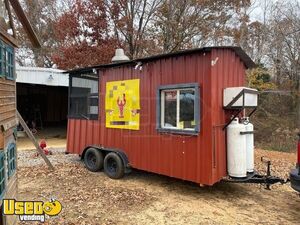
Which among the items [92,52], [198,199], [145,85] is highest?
[92,52]

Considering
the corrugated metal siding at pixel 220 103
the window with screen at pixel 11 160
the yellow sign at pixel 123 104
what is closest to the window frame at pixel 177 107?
the corrugated metal siding at pixel 220 103

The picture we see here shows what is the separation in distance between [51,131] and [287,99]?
50.4 feet

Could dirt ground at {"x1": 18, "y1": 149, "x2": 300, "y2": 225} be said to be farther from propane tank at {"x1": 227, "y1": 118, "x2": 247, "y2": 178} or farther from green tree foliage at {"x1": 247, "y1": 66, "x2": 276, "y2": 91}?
green tree foliage at {"x1": 247, "y1": 66, "x2": 276, "y2": 91}

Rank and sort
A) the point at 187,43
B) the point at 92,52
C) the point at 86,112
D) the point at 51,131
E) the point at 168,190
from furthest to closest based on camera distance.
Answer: the point at 51,131 < the point at 187,43 < the point at 92,52 < the point at 86,112 < the point at 168,190

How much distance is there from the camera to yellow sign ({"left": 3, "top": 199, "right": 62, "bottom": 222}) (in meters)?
3.97

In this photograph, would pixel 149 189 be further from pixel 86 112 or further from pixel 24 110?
pixel 24 110

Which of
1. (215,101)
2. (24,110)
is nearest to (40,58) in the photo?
(24,110)

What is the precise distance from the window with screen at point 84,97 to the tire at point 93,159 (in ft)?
3.00

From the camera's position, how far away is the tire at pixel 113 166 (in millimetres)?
7168

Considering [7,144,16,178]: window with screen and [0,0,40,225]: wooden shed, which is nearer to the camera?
[0,0,40,225]: wooden shed

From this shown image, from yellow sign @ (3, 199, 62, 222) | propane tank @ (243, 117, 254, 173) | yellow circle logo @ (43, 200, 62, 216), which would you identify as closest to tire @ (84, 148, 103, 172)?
yellow circle logo @ (43, 200, 62, 216)

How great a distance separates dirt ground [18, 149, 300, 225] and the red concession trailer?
446 millimetres

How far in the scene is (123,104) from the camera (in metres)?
7.32

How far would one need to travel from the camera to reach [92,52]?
53.2 feet
